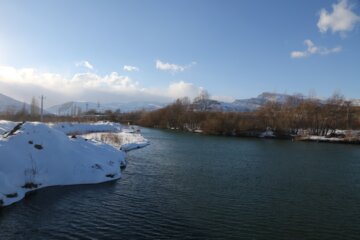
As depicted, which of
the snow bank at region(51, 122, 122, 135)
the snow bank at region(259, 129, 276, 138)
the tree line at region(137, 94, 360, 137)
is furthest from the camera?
the tree line at region(137, 94, 360, 137)

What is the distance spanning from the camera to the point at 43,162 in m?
24.5

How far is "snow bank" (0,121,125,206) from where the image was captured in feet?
71.3

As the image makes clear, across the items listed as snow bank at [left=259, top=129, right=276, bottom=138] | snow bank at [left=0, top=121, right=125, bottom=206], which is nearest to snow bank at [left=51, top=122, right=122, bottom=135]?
snow bank at [left=0, top=121, right=125, bottom=206]

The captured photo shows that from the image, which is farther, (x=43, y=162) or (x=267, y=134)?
(x=267, y=134)

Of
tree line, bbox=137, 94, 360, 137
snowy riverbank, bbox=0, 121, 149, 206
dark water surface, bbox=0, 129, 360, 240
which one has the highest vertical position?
tree line, bbox=137, 94, 360, 137

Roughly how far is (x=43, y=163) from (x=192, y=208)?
12.3m

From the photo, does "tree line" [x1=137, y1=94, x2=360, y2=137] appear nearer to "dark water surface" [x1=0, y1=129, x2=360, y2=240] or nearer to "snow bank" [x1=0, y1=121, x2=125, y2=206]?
"dark water surface" [x1=0, y1=129, x2=360, y2=240]

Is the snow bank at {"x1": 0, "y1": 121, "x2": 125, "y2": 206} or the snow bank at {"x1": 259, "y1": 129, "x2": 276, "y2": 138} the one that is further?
the snow bank at {"x1": 259, "y1": 129, "x2": 276, "y2": 138}

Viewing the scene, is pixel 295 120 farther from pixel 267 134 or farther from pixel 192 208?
pixel 192 208

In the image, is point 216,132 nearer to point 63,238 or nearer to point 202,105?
point 202,105

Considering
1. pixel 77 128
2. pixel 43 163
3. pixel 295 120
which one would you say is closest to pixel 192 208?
pixel 43 163

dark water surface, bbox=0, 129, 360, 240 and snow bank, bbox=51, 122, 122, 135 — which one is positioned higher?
snow bank, bbox=51, 122, 122, 135

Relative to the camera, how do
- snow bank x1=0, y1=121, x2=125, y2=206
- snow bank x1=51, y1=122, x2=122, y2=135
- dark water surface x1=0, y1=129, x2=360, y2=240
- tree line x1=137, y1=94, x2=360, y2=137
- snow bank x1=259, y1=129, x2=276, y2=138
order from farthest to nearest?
tree line x1=137, y1=94, x2=360, y2=137 → snow bank x1=259, y1=129, x2=276, y2=138 → snow bank x1=51, y1=122, x2=122, y2=135 → snow bank x1=0, y1=121, x2=125, y2=206 → dark water surface x1=0, y1=129, x2=360, y2=240

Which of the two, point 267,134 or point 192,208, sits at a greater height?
point 267,134
